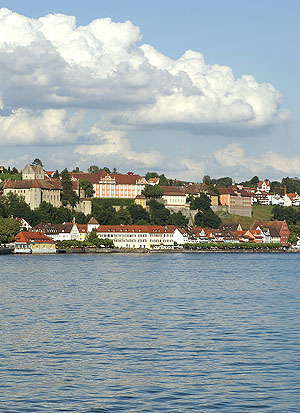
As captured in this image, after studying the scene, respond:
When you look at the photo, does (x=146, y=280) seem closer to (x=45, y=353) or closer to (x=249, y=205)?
(x=45, y=353)

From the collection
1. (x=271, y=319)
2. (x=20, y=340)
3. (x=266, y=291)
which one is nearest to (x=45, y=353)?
(x=20, y=340)

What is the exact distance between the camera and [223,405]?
18.6 m

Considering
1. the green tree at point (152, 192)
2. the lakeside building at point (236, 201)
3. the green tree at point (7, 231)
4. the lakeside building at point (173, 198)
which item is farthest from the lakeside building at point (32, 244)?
the lakeside building at point (236, 201)

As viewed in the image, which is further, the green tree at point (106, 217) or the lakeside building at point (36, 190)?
the lakeside building at point (36, 190)

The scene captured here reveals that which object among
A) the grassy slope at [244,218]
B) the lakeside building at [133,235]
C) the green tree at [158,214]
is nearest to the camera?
the lakeside building at [133,235]

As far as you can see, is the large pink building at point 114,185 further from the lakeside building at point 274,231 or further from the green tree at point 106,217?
the lakeside building at point 274,231

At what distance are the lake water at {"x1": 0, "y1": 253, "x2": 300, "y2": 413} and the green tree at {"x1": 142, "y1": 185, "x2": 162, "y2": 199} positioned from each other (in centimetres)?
12257

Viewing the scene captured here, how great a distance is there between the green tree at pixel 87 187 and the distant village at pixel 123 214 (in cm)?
19

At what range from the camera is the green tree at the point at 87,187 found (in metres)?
160

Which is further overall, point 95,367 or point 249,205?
point 249,205

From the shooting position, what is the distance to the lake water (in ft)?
62.6

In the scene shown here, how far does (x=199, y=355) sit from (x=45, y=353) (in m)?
4.53

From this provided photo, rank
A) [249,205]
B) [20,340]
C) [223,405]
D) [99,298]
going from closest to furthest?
[223,405]
[20,340]
[99,298]
[249,205]

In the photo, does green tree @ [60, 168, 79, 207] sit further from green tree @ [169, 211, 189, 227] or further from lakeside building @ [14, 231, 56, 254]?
lakeside building @ [14, 231, 56, 254]
